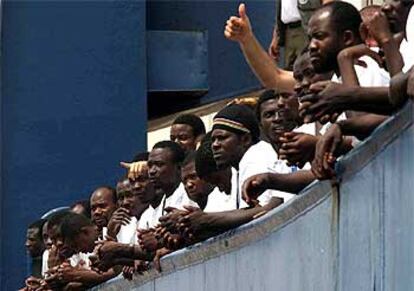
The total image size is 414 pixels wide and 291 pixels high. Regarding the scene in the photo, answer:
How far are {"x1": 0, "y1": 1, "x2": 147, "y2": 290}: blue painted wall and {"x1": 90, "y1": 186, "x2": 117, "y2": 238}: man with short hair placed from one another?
3.22 m

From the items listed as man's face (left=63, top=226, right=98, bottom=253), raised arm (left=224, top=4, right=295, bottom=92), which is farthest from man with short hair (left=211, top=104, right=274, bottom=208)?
man's face (left=63, top=226, right=98, bottom=253)

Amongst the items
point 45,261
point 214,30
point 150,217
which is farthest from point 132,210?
point 214,30

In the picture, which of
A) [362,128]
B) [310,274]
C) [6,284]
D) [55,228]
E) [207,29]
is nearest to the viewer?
[362,128]

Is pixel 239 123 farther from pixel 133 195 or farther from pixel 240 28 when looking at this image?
pixel 133 195

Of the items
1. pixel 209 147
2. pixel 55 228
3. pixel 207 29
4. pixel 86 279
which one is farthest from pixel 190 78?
pixel 209 147

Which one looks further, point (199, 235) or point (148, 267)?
point (148, 267)

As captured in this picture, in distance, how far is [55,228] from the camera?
1028 centimetres

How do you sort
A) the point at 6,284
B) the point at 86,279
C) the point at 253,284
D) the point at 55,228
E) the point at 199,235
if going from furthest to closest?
the point at 6,284 < the point at 55,228 < the point at 86,279 < the point at 199,235 < the point at 253,284

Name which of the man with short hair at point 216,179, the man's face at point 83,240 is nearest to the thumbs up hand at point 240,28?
the man with short hair at point 216,179

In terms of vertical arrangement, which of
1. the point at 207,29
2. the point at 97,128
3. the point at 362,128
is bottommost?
the point at 97,128

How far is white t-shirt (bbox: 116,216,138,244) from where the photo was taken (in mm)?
9406

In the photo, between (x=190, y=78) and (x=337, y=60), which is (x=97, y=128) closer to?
(x=190, y=78)

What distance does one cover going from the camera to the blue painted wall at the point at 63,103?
543 inches

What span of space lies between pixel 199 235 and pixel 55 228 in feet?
11.5
